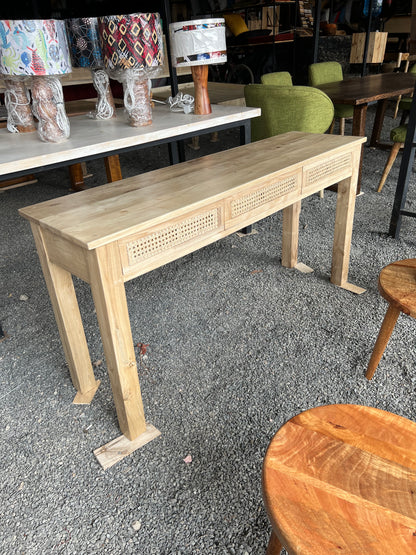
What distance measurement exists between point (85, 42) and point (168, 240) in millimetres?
1056

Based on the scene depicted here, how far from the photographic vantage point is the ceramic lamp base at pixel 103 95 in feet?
6.20

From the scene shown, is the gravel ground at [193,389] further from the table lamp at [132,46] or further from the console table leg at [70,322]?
the table lamp at [132,46]

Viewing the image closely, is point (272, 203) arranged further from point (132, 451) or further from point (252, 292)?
point (132, 451)

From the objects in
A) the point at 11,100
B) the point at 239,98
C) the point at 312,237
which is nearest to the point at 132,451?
the point at 11,100

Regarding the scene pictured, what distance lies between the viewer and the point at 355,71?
25.7 ft

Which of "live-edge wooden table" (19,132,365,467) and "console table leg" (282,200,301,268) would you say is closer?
"live-edge wooden table" (19,132,365,467)

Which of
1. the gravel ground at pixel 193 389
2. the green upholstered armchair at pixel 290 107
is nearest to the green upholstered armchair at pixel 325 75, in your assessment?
the green upholstered armchair at pixel 290 107

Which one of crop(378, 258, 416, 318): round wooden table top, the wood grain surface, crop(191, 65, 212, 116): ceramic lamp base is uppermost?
crop(191, 65, 212, 116): ceramic lamp base

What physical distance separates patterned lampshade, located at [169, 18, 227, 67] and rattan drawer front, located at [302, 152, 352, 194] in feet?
2.24

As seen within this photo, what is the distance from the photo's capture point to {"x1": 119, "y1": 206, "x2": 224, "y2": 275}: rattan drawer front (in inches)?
45.2

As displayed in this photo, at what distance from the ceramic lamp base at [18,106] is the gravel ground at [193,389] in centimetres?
82

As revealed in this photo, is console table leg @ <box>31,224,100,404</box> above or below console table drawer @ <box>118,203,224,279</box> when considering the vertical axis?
below

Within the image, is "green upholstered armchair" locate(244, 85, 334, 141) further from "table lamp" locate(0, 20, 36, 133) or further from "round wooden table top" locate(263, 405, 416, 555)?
"round wooden table top" locate(263, 405, 416, 555)

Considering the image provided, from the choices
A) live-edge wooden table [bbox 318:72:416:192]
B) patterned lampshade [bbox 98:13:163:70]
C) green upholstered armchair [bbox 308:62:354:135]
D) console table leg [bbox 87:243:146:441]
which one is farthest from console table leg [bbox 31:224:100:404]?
green upholstered armchair [bbox 308:62:354:135]
